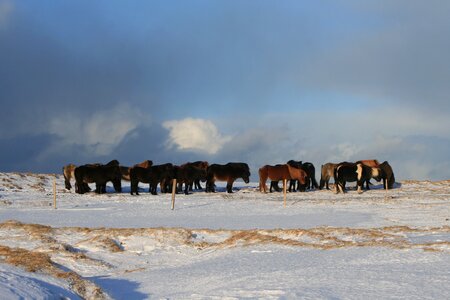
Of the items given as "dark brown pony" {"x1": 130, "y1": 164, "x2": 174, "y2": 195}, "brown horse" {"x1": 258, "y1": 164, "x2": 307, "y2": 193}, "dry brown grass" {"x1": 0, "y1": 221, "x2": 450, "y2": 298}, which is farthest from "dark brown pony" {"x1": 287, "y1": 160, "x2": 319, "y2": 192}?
"dry brown grass" {"x1": 0, "y1": 221, "x2": 450, "y2": 298}

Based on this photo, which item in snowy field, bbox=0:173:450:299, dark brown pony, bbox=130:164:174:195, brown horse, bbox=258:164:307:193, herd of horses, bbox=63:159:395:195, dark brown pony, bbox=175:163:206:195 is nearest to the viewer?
snowy field, bbox=0:173:450:299

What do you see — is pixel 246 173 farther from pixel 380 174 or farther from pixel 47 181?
pixel 47 181

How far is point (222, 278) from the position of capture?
1005 cm

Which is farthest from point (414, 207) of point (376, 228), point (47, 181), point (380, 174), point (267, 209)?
point (47, 181)

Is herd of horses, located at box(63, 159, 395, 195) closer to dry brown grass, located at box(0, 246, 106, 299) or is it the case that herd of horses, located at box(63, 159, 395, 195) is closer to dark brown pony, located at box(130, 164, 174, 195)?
dark brown pony, located at box(130, 164, 174, 195)

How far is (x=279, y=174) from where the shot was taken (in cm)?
3725

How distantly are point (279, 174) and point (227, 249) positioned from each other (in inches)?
927

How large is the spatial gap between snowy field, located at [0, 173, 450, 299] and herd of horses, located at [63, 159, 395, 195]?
5452mm

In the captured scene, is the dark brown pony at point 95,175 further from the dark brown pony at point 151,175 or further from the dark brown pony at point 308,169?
the dark brown pony at point 308,169

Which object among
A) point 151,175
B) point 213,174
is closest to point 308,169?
point 213,174

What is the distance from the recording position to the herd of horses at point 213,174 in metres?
34.9

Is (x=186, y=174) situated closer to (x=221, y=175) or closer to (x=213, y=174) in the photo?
(x=213, y=174)

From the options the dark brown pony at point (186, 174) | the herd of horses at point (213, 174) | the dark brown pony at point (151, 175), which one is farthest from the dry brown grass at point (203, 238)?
the dark brown pony at point (186, 174)

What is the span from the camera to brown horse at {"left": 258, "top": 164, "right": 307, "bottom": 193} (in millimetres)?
37188
